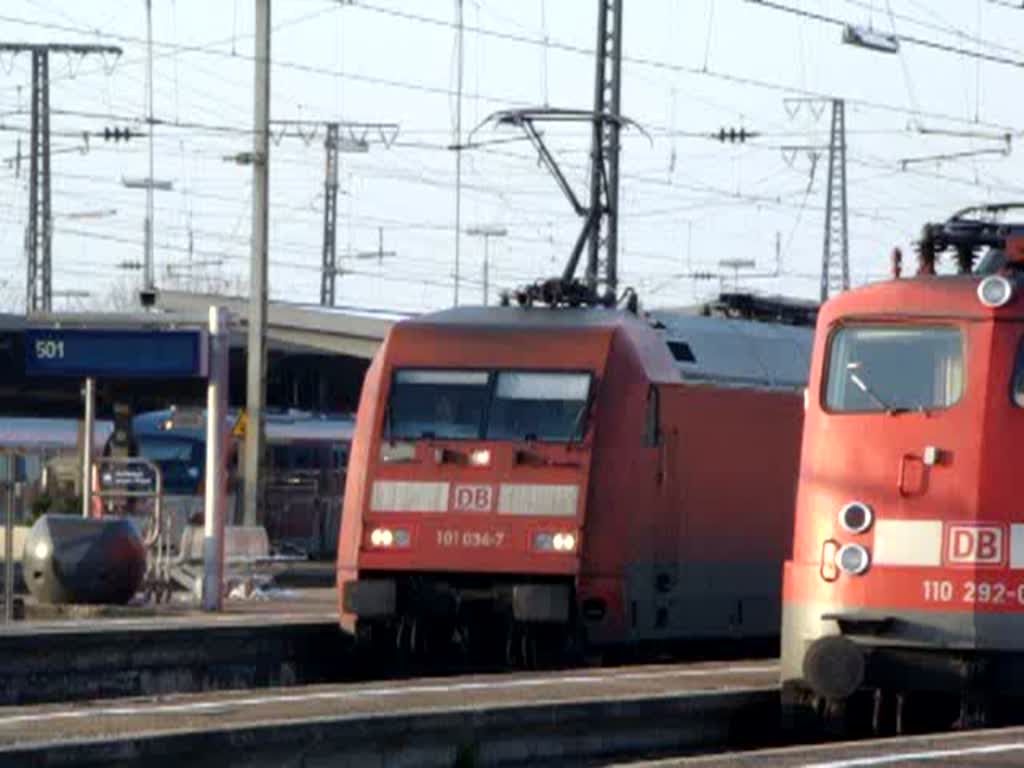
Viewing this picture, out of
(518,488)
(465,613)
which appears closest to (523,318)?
(518,488)

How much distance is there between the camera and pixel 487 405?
2178cm

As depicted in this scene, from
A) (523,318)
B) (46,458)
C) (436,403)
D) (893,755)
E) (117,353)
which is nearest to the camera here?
(893,755)

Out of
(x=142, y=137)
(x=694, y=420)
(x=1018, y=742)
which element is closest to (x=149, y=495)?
(x=694, y=420)

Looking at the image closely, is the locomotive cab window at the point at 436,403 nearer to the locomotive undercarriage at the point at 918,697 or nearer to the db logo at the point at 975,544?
the locomotive undercarriage at the point at 918,697

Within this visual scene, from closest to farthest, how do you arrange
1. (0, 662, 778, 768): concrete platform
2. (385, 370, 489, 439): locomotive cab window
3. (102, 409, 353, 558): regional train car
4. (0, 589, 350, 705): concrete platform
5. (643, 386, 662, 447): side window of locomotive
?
(0, 662, 778, 768): concrete platform, (0, 589, 350, 705): concrete platform, (385, 370, 489, 439): locomotive cab window, (643, 386, 662, 447): side window of locomotive, (102, 409, 353, 558): regional train car

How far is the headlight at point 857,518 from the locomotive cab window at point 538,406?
17.1 ft

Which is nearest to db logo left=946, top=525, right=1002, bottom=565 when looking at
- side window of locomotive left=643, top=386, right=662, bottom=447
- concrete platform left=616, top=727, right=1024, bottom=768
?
concrete platform left=616, top=727, right=1024, bottom=768

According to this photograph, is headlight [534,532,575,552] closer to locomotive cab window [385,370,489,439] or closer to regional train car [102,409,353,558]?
locomotive cab window [385,370,489,439]

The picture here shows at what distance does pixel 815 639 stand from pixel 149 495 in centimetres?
1329

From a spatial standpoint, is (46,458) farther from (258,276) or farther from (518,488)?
(518,488)

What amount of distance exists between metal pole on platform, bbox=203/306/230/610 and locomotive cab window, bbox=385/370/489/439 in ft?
17.2

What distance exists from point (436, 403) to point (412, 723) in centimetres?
809

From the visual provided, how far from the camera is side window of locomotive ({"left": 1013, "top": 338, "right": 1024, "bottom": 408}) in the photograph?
16359 mm

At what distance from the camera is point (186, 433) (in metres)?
56.9
